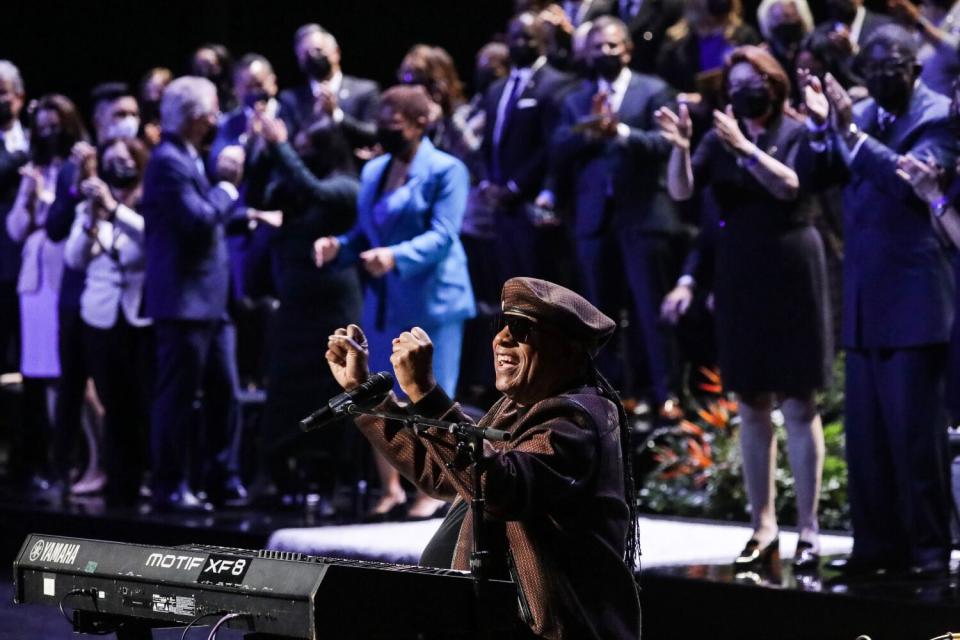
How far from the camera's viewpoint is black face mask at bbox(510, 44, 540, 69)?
7852mm

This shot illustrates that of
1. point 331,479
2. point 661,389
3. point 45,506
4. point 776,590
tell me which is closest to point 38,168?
point 45,506

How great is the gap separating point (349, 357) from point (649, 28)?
5.26 m

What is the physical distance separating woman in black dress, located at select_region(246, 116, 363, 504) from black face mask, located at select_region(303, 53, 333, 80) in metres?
0.98

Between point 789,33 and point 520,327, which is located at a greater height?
point 789,33

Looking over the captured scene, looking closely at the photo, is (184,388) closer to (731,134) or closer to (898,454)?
(731,134)

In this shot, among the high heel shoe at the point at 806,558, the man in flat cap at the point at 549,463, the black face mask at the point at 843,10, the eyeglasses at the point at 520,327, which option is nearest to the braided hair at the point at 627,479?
the man in flat cap at the point at 549,463

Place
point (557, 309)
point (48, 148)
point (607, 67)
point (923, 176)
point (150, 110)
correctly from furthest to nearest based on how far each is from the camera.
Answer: point (150, 110) → point (48, 148) → point (607, 67) → point (923, 176) → point (557, 309)

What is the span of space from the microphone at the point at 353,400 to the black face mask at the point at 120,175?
16.3ft

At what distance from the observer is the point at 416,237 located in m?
6.46

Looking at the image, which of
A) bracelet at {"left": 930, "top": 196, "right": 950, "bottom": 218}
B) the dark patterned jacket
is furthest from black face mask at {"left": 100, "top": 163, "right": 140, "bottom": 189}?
the dark patterned jacket

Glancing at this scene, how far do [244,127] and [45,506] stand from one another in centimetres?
232

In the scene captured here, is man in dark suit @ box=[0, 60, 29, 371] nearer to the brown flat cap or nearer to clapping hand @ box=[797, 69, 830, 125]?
clapping hand @ box=[797, 69, 830, 125]

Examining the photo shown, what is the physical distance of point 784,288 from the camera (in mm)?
5309

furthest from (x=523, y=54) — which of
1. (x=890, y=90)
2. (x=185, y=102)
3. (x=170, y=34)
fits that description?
(x=170, y=34)
